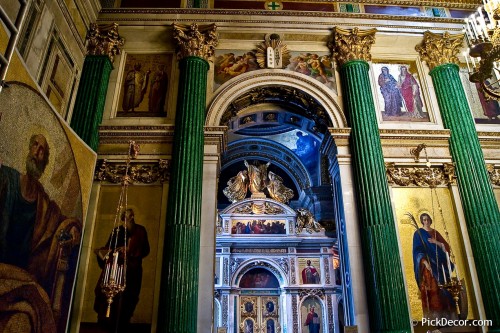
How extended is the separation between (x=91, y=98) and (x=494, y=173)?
8273 millimetres

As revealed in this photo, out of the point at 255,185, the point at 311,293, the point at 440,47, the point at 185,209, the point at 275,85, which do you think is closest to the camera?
the point at 185,209

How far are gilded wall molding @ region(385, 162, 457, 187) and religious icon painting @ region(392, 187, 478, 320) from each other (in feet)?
0.41

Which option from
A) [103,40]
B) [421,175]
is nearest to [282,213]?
[421,175]

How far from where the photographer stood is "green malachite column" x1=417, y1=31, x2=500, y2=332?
714 cm

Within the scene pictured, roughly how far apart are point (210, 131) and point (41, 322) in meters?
4.66

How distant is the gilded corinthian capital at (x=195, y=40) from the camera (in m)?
8.74

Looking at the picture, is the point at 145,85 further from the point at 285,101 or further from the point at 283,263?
the point at 283,263

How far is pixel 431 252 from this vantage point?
749 centimetres

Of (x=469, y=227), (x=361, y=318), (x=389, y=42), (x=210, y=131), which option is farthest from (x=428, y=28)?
(x=361, y=318)

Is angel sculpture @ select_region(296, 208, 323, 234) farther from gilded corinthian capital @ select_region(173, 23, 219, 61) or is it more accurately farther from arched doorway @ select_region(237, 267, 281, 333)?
gilded corinthian capital @ select_region(173, 23, 219, 61)

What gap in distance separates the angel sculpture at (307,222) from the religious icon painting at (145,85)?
7.17 meters

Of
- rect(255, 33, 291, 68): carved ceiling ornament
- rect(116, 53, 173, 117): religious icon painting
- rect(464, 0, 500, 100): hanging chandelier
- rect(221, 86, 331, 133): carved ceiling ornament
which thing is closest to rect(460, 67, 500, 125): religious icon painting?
rect(221, 86, 331, 133): carved ceiling ornament

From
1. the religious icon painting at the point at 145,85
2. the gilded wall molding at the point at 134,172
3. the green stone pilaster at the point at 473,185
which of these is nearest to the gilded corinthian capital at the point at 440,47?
the green stone pilaster at the point at 473,185

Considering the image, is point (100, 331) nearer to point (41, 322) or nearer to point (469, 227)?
point (41, 322)
